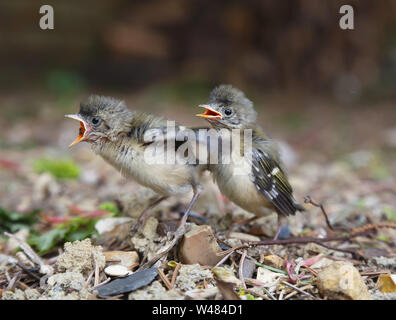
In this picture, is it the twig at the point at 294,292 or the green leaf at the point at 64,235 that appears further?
the green leaf at the point at 64,235

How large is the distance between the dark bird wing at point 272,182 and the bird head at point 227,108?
25 cm

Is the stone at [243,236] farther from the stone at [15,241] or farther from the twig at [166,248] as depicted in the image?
the stone at [15,241]

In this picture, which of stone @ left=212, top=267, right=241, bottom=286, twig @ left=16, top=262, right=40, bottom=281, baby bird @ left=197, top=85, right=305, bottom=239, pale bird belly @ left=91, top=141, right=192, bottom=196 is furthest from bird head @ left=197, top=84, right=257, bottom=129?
twig @ left=16, top=262, right=40, bottom=281

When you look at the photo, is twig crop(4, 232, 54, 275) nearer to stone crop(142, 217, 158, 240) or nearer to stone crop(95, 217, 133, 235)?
stone crop(95, 217, 133, 235)

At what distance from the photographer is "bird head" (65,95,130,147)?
3195mm

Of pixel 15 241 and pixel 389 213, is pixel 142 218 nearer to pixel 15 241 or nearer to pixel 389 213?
pixel 15 241

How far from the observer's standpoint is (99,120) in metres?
3.20

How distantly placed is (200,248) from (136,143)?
787 millimetres

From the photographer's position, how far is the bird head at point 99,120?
320 centimetres

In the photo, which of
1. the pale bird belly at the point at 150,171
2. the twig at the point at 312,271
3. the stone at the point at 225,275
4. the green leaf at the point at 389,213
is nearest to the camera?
the stone at the point at 225,275

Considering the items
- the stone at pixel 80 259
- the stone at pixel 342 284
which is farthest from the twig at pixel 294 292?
the stone at pixel 80 259

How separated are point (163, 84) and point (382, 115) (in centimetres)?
377

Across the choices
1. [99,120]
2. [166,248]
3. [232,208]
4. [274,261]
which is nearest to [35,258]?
[166,248]

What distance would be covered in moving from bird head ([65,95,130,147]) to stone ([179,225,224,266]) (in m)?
0.86
